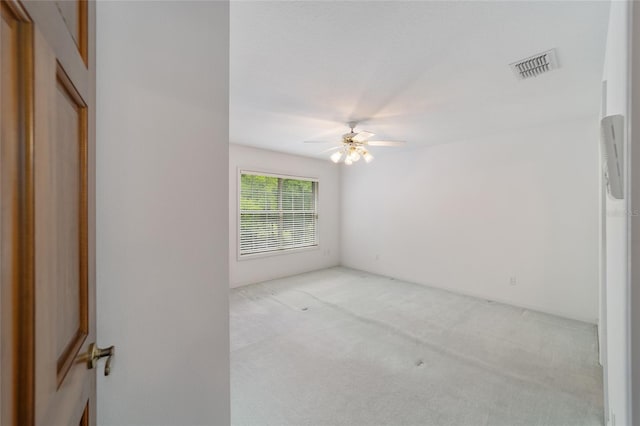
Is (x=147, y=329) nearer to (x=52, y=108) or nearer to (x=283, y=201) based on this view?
(x=52, y=108)

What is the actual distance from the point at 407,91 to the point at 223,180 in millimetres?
1957

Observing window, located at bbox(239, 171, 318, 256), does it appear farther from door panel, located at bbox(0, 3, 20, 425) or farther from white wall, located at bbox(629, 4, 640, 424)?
white wall, located at bbox(629, 4, 640, 424)

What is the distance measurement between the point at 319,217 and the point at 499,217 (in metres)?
3.23

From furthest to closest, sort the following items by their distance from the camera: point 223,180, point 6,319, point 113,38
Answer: point 223,180
point 113,38
point 6,319

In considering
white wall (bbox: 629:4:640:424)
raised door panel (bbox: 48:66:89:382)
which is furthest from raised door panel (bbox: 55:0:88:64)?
white wall (bbox: 629:4:640:424)

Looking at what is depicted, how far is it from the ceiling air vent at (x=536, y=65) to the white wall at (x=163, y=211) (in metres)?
2.04

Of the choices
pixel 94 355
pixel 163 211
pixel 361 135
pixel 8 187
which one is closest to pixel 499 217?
pixel 361 135

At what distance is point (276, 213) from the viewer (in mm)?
5023

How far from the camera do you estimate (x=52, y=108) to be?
1.52ft

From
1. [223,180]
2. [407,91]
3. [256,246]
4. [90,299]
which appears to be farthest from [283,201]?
[90,299]

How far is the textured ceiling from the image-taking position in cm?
142

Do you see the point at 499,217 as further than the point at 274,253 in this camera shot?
No

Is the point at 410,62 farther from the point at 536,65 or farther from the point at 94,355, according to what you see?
the point at 94,355

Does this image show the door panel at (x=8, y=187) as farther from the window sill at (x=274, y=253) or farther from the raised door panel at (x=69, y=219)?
the window sill at (x=274, y=253)
